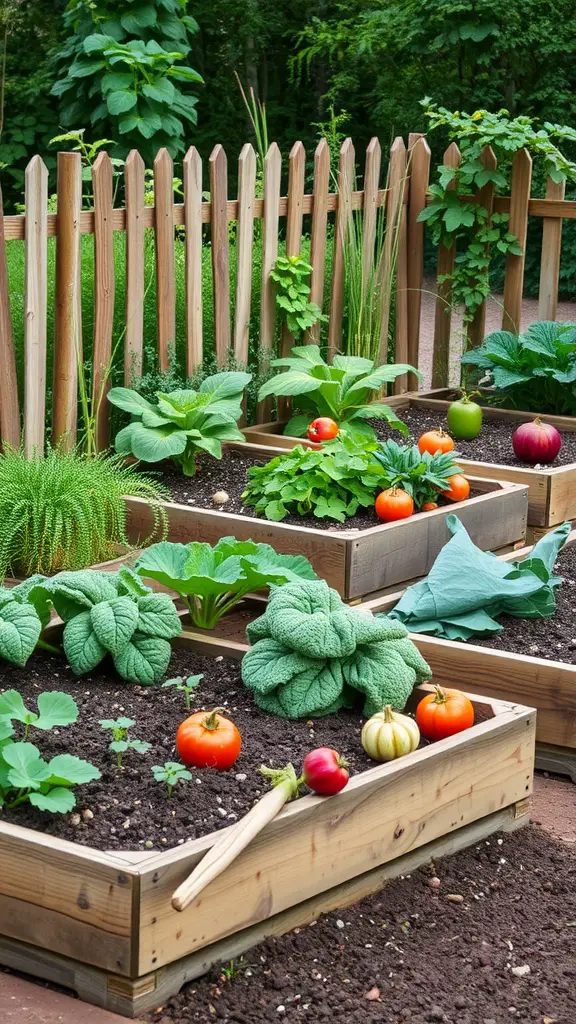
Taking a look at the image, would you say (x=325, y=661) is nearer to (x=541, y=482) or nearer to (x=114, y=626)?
(x=114, y=626)

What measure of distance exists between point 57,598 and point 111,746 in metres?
0.76

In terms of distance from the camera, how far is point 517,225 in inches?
295

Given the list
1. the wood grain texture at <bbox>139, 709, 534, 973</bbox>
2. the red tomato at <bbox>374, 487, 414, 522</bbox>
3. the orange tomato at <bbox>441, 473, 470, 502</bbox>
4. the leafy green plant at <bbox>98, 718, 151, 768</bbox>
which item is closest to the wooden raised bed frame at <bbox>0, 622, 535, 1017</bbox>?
the wood grain texture at <bbox>139, 709, 534, 973</bbox>

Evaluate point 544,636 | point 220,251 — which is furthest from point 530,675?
point 220,251

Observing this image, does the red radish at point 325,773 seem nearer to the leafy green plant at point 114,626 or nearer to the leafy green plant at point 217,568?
the leafy green plant at point 114,626

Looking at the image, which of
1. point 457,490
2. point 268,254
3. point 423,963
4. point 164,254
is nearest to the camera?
point 423,963

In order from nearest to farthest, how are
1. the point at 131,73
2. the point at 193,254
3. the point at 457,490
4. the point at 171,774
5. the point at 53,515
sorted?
the point at 171,774 < the point at 53,515 < the point at 457,490 < the point at 193,254 < the point at 131,73

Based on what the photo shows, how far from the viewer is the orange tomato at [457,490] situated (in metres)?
5.35

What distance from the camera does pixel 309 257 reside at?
7141mm

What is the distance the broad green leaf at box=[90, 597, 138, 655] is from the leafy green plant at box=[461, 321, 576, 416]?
3.70 m

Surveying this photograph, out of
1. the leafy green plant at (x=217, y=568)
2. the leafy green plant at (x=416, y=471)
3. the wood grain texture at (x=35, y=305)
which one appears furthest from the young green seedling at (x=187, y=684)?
the wood grain texture at (x=35, y=305)

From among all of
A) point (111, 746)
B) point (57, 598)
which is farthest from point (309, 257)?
point (111, 746)

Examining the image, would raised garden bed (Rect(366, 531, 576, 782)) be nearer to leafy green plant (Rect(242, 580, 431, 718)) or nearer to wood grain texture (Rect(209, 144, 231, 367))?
leafy green plant (Rect(242, 580, 431, 718))

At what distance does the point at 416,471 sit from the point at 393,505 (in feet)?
0.70
